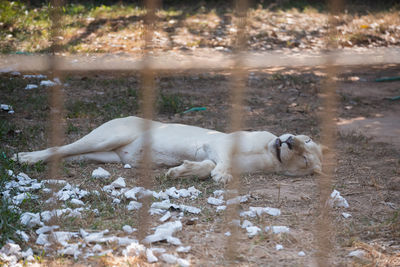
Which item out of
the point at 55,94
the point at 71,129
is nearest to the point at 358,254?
the point at 55,94

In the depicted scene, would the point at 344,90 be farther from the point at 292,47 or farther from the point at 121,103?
the point at 121,103

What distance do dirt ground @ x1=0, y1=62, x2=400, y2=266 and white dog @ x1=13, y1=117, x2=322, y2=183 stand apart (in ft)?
0.47

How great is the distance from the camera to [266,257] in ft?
9.06

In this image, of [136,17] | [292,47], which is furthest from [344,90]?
[136,17]

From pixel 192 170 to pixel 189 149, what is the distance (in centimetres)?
48

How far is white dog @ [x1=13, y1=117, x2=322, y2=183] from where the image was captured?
435 centimetres

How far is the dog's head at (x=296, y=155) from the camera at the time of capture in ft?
14.3

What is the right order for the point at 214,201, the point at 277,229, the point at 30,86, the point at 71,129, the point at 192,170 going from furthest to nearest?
the point at 30,86
the point at 71,129
the point at 192,170
the point at 214,201
the point at 277,229

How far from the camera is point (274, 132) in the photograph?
5.71 m

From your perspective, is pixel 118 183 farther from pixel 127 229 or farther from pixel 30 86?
pixel 30 86

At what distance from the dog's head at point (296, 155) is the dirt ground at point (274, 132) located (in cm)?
16

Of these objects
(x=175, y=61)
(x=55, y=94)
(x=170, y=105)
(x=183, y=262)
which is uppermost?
(x=175, y=61)

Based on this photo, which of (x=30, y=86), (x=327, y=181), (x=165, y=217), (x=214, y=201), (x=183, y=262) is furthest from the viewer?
(x=30, y=86)

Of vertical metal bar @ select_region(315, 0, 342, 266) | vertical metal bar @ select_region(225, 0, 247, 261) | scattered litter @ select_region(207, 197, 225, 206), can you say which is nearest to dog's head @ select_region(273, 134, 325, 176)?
vertical metal bar @ select_region(315, 0, 342, 266)
